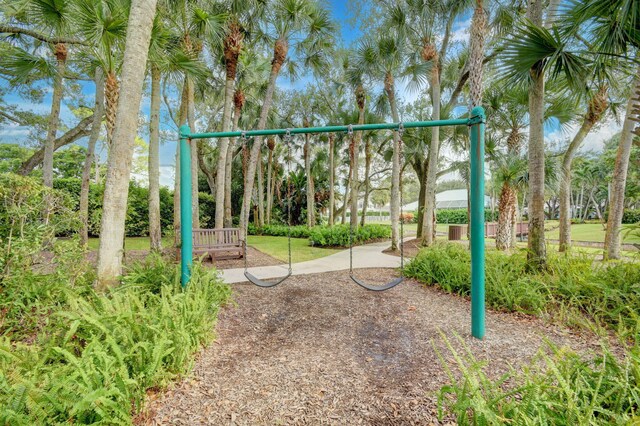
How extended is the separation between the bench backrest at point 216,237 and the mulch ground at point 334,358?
12.1 feet

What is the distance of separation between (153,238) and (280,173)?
53.5 feet

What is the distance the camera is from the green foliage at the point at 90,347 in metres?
1.58

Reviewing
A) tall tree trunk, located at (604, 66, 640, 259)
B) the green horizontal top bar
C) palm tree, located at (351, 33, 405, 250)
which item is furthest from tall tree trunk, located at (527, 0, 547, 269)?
palm tree, located at (351, 33, 405, 250)

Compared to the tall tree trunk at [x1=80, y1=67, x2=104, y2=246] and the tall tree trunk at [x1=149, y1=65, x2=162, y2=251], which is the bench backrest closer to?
the tall tree trunk at [x1=149, y1=65, x2=162, y2=251]

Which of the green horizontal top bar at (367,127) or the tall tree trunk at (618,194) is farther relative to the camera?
the tall tree trunk at (618,194)

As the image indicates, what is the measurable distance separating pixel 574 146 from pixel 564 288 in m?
5.61

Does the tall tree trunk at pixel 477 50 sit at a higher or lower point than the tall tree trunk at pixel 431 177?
higher

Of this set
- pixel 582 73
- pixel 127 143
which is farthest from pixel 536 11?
pixel 127 143

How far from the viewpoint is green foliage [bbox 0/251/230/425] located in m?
1.58

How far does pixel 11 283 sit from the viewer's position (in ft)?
10.0

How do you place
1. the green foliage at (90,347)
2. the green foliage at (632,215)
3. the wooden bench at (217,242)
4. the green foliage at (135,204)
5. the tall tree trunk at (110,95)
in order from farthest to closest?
the green foliage at (632,215)
the green foliage at (135,204)
the wooden bench at (217,242)
the tall tree trunk at (110,95)
the green foliage at (90,347)

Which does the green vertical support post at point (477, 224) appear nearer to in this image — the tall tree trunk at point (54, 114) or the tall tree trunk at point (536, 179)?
the tall tree trunk at point (536, 179)

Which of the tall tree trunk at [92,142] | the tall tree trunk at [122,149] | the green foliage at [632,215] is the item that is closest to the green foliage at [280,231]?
the tall tree trunk at [92,142]

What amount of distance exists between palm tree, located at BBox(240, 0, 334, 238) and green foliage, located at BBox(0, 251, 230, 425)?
5865 millimetres
